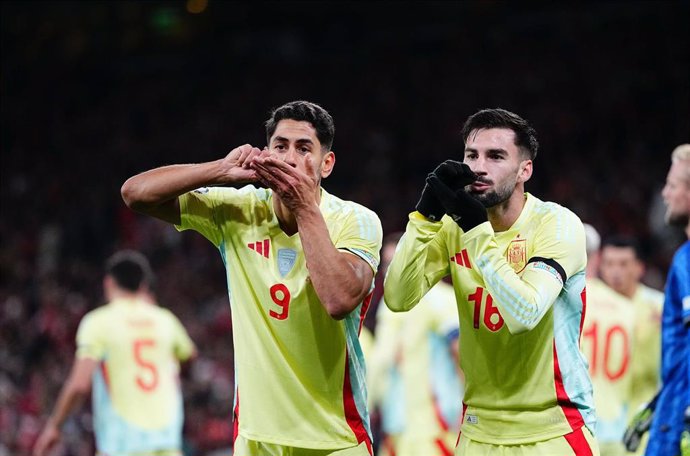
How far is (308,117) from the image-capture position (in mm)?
5004

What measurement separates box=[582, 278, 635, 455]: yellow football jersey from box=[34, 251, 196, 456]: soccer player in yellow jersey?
3.31 meters

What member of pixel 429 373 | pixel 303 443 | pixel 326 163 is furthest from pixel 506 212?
pixel 429 373

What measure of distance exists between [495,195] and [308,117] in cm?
90

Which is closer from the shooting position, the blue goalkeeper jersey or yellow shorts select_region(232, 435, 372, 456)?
yellow shorts select_region(232, 435, 372, 456)

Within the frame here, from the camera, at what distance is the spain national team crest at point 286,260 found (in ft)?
16.1

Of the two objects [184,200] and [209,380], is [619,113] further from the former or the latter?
[184,200]

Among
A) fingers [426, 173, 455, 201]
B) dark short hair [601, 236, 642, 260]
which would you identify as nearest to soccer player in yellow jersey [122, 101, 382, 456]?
fingers [426, 173, 455, 201]

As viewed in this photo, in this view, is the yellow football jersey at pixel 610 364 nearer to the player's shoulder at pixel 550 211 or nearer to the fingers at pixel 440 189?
the player's shoulder at pixel 550 211

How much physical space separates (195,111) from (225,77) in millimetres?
1261

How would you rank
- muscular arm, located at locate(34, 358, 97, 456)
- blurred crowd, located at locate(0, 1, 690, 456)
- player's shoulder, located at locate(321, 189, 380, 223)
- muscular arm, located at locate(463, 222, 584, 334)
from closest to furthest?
muscular arm, located at locate(463, 222, 584, 334)
player's shoulder, located at locate(321, 189, 380, 223)
muscular arm, located at locate(34, 358, 97, 456)
blurred crowd, located at locate(0, 1, 690, 456)

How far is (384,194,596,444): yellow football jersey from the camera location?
15.5ft

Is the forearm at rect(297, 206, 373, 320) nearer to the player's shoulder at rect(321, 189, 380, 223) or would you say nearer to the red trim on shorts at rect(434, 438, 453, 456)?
the player's shoulder at rect(321, 189, 380, 223)

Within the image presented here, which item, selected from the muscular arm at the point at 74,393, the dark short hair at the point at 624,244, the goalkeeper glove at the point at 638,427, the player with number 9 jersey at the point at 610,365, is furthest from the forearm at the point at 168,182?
the dark short hair at the point at 624,244

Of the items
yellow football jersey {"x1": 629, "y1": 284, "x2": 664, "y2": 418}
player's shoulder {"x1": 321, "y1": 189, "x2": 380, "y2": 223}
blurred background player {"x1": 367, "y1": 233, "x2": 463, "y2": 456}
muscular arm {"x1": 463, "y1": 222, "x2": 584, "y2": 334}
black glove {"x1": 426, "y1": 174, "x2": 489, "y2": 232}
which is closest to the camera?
muscular arm {"x1": 463, "y1": 222, "x2": 584, "y2": 334}
